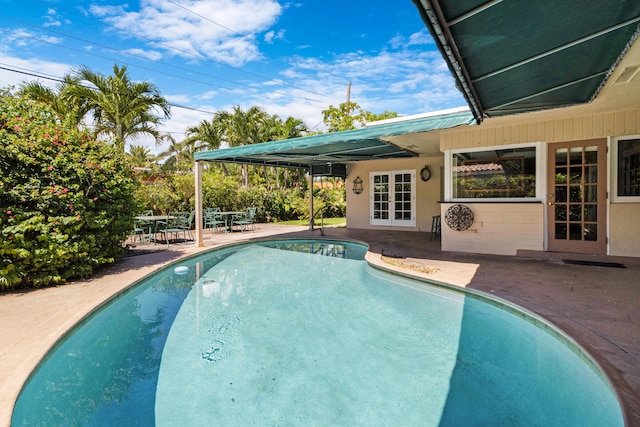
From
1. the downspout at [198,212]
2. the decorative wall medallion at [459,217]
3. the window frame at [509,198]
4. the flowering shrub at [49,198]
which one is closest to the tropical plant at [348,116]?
the downspout at [198,212]

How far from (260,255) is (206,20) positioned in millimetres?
16054

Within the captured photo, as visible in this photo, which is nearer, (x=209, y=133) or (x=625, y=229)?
(x=625, y=229)

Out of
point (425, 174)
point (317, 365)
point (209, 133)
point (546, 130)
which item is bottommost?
point (317, 365)

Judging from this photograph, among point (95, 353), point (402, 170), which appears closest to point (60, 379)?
point (95, 353)

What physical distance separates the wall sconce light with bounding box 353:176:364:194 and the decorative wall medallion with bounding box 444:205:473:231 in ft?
17.7

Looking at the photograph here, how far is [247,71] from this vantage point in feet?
78.2

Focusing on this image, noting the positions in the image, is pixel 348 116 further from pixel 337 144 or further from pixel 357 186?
pixel 337 144

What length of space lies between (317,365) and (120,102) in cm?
1453

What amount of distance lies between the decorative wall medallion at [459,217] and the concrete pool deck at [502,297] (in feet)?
2.01

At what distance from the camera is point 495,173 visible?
7012mm

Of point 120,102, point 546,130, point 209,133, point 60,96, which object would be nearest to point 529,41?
point 546,130

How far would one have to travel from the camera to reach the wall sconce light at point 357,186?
12633 millimetres

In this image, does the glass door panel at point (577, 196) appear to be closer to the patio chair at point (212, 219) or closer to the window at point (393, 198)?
the window at point (393, 198)

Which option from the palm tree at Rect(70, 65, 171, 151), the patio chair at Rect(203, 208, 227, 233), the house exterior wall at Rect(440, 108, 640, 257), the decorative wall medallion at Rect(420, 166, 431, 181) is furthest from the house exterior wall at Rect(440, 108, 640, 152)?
the palm tree at Rect(70, 65, 171, 151)
